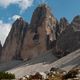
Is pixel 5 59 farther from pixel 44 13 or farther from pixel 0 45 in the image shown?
pixel 44 13

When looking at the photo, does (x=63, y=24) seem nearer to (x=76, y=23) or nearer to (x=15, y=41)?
(x=15, y=41)

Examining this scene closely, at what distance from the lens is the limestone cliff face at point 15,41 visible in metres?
129

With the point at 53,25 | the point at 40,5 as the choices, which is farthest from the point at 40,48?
the point at 40,5

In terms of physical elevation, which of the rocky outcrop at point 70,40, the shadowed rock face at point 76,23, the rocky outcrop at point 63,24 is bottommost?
the rocky outcrop at point 70,40

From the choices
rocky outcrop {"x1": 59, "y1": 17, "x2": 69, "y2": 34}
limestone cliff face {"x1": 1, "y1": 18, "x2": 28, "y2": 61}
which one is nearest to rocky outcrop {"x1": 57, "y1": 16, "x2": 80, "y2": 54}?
rocky outcrop {"x1": 59, "y1": 17, "x2": 69, "y2": 34}

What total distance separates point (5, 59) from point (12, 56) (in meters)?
3.98

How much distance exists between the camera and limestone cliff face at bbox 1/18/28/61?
129125mm

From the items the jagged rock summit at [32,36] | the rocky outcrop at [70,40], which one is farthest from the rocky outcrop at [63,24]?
the rocky outcrop at [70,40]

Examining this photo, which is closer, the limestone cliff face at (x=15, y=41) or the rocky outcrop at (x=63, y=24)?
the limestone cliff face at (x=15, y=41)

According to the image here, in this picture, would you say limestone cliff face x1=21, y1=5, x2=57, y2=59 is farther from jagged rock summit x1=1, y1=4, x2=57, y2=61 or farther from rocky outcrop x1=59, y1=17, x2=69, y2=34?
rocky outcrop x1=59, y1=17, x2=69, y2=34

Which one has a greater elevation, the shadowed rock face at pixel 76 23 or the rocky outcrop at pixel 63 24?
the rocky outcrop at pixel 63 24

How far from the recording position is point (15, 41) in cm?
13162

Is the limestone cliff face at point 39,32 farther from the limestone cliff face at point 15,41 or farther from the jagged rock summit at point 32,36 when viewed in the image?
the limestone cliff face at point 15,41

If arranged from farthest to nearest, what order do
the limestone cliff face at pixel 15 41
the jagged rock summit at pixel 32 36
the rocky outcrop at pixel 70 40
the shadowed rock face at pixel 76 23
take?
the limestone cliff face at pixel 15 41 → the jagged rock summit at pixel 32 36 → the shadowed rock face at pixel 76 23 → the rocky outcrop at pixel 70 40
